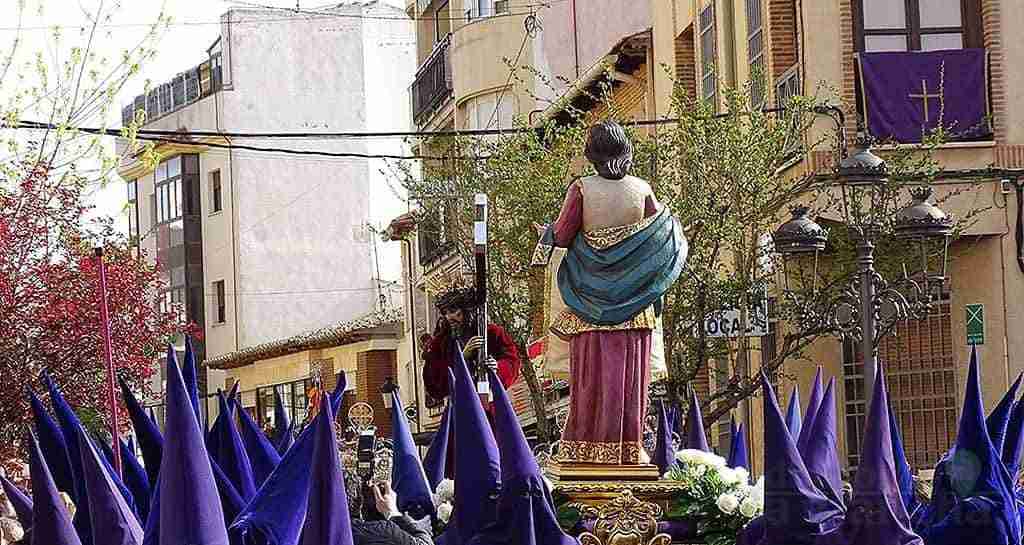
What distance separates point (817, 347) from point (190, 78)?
1415 inches

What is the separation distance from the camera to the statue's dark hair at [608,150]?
11438mm

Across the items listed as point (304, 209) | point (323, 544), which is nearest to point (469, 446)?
point (323, 544)

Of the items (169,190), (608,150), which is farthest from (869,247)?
(169,190)

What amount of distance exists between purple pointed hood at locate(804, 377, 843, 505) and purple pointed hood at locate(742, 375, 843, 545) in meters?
0.24

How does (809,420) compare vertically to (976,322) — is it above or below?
below

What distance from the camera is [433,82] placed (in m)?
42.0

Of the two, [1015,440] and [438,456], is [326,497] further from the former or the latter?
[438,456]

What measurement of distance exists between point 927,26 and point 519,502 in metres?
15.9

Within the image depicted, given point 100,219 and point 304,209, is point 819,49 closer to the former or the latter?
point 100,219

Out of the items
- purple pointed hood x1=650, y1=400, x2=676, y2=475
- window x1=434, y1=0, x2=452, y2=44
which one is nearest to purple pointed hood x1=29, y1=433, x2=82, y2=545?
purple pointed hood x1=650, y1=400, x2=676, y2=475

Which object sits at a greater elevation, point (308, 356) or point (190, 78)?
point (190, 78)

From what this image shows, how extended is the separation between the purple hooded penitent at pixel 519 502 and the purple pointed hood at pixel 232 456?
2.08 metres

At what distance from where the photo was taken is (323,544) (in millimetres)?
7961

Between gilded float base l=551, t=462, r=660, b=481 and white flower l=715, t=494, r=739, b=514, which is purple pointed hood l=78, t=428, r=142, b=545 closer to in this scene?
gilded float base l=551, t=462, r=660, b=481
